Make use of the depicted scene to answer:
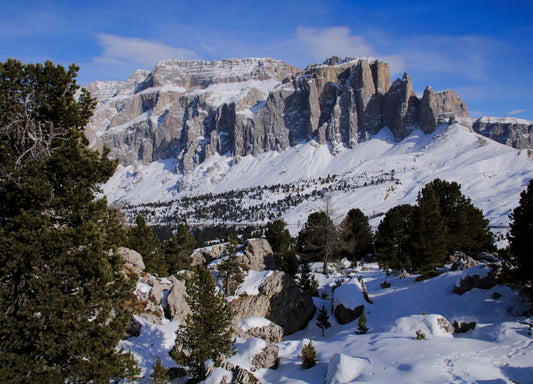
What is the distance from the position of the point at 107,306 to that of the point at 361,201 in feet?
583

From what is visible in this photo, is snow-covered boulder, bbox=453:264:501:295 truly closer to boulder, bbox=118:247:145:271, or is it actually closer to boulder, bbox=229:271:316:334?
boulder, bbox=229:271:316:334

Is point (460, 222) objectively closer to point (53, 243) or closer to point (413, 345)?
point (413, 345)

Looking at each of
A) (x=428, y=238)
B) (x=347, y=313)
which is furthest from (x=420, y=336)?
(x=428, y=238)

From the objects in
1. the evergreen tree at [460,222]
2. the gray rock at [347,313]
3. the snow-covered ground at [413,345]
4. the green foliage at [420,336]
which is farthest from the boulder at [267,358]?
the evergreen tree at [460,222]

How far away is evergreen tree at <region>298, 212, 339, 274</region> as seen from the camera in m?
38.6

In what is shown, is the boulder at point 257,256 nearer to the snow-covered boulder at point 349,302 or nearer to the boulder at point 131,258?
the boulder at point 131,258

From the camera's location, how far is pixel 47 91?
11.6m

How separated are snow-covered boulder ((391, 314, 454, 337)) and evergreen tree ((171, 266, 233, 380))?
1026 cm

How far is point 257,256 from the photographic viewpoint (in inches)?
1496

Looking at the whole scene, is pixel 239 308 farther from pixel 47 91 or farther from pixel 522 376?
pixel 47 91

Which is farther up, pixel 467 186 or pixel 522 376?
pixel 467 186

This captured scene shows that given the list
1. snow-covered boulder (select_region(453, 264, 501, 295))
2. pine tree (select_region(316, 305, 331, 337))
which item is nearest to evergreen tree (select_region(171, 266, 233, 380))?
pine tree (select_region(316, 305, 331, 337))

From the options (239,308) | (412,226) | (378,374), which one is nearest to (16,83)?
(378,374)

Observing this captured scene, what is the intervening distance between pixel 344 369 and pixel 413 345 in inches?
165
